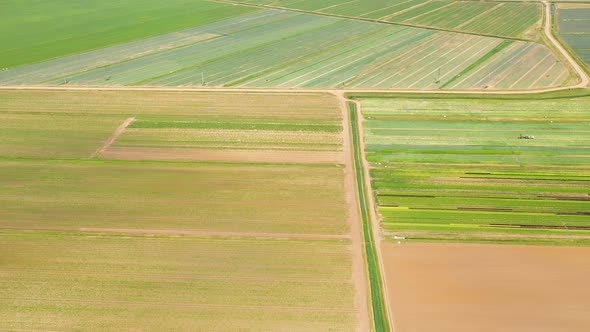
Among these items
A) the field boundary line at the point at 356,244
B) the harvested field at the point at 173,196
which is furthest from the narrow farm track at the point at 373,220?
the harvested field at the point at 173,196

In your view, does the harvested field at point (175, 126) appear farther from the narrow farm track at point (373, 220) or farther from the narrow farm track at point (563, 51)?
the narrow farm track at point (563, 51)

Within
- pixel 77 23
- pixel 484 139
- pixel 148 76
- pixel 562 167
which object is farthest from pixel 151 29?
pixel 562 167

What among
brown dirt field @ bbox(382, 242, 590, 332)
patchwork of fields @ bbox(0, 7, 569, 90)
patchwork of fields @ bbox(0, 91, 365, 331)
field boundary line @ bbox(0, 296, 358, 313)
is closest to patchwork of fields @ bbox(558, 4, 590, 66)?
patchwork of fields @ bbox(0, 7, 569, 90)

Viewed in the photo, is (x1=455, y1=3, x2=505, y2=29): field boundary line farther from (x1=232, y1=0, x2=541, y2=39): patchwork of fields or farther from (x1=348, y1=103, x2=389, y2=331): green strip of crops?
(x1=348, y1=103, x2=389, y2=331): green strip of crops

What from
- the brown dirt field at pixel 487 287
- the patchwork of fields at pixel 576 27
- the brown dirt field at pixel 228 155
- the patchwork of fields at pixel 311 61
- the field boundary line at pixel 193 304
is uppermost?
the patchwork of fields at pixel 576 27

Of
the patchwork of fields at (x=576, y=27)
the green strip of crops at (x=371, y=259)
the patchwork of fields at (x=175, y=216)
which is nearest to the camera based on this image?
the green strip of crops at (x=371, y=259)

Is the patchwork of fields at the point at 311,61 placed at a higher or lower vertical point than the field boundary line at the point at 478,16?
lower

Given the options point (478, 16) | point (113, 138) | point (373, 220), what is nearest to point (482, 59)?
point (478, 16)

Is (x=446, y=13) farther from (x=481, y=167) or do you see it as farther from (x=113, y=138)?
(x=113, y=138)

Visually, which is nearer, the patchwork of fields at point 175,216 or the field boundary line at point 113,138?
the patchwork of fields at point 175,216
